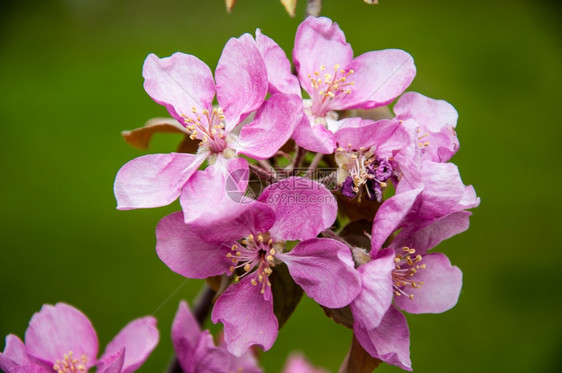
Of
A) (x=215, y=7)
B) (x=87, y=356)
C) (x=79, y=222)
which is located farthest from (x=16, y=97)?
(x=87, y=356)

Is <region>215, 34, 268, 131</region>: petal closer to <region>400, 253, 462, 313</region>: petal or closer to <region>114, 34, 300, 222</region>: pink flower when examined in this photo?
Result: <region>114, 34, 300, 222</region>: pink flower

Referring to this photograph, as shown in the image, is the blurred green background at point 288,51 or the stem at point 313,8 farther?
the blurred green background at point 288,51

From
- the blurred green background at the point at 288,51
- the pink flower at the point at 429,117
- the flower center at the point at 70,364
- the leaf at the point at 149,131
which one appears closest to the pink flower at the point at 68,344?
the flower center at the point at 70,364

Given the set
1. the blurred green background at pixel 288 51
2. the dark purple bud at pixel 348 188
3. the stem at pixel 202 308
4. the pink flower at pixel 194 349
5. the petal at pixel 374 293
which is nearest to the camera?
the petal at pixel 374 293

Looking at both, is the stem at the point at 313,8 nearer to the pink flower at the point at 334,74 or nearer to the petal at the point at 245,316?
the pink flower at the point at 334,74

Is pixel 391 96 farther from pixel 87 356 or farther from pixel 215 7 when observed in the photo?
pixel 215 7

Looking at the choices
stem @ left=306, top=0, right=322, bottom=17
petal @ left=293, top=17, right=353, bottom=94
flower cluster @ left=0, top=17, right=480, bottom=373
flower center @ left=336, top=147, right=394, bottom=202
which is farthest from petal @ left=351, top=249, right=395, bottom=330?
stem @ left=306, top=0, right=322, bottom=17
